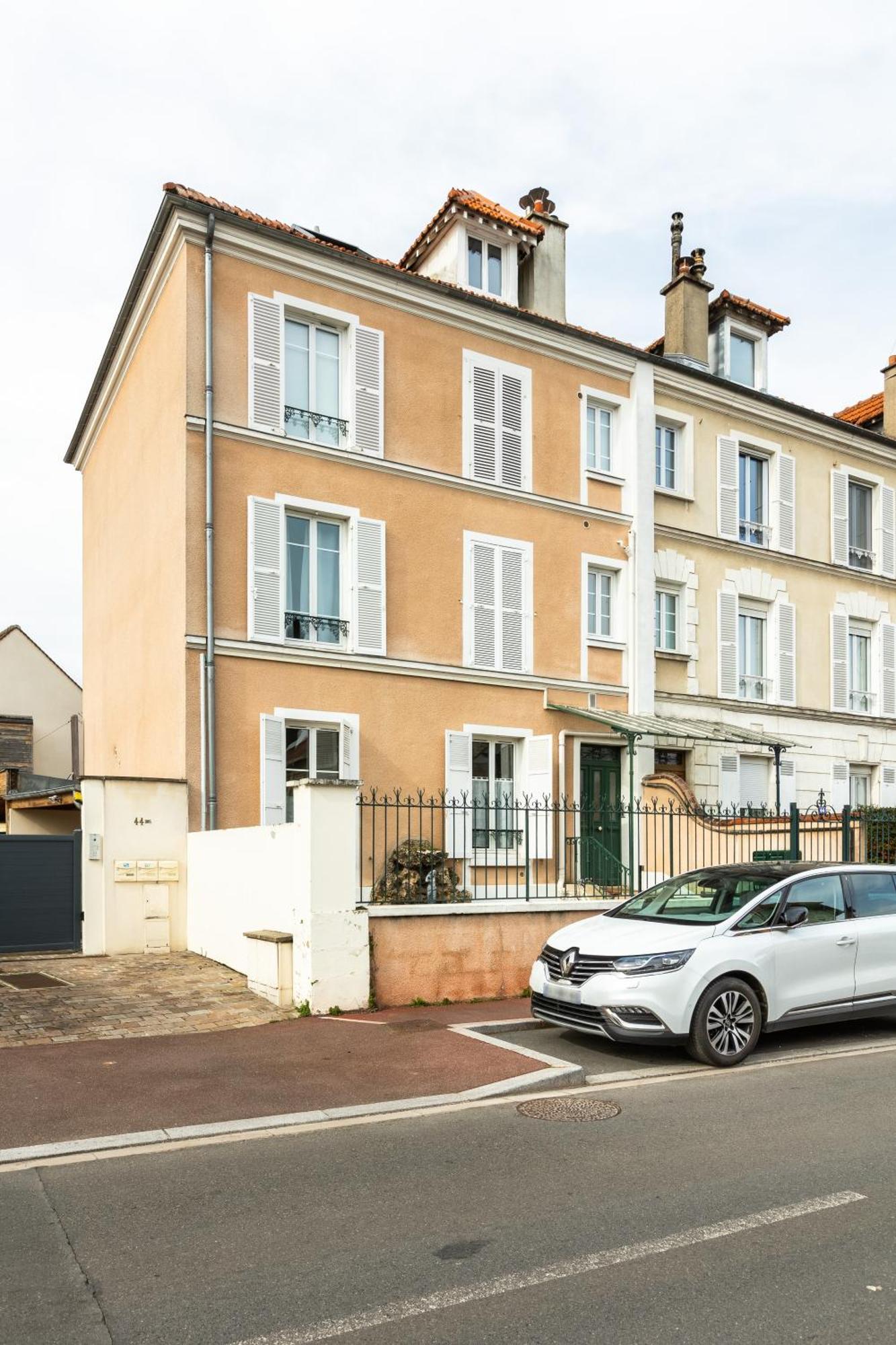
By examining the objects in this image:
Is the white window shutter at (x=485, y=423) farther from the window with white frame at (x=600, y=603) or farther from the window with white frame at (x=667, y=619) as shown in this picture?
the window with white frame at (x=667, y=619)

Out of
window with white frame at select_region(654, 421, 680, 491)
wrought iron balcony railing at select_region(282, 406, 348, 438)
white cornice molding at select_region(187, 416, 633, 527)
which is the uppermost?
window with white frame at select_region(654, 421, 680, 491)

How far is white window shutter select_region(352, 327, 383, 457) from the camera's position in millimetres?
16875

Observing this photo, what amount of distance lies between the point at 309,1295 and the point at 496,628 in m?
14.2

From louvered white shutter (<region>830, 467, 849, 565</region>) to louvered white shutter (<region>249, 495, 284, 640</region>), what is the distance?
12848 mm

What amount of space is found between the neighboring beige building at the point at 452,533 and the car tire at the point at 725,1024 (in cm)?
795

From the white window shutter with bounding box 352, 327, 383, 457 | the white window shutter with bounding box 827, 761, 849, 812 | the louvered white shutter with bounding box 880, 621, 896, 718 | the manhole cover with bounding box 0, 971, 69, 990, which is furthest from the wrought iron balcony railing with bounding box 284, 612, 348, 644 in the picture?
the louvered white shutter with bounding box 880, 621, 896, 718

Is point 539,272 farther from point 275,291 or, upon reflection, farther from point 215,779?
point 215,779

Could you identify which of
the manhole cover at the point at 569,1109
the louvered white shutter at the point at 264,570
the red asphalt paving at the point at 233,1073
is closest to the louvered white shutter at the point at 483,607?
the louvered white shutter at the point at 264,570

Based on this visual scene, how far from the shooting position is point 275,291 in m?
16.2

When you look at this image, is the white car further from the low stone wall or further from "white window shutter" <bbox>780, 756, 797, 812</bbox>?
"white window shutter" <bbox>780, 756, 797, 812</bbox>

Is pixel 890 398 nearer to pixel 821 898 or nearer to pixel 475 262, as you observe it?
pixel 475 262

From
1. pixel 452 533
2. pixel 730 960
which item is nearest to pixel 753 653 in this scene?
pixel 452 533

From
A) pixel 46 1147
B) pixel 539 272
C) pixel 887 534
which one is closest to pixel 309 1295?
pixel 46 1147

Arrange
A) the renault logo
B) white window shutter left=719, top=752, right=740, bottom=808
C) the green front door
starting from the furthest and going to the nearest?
white window shutter left=719, top=752, right=740, bottom=808, the green front door, the renault logo
